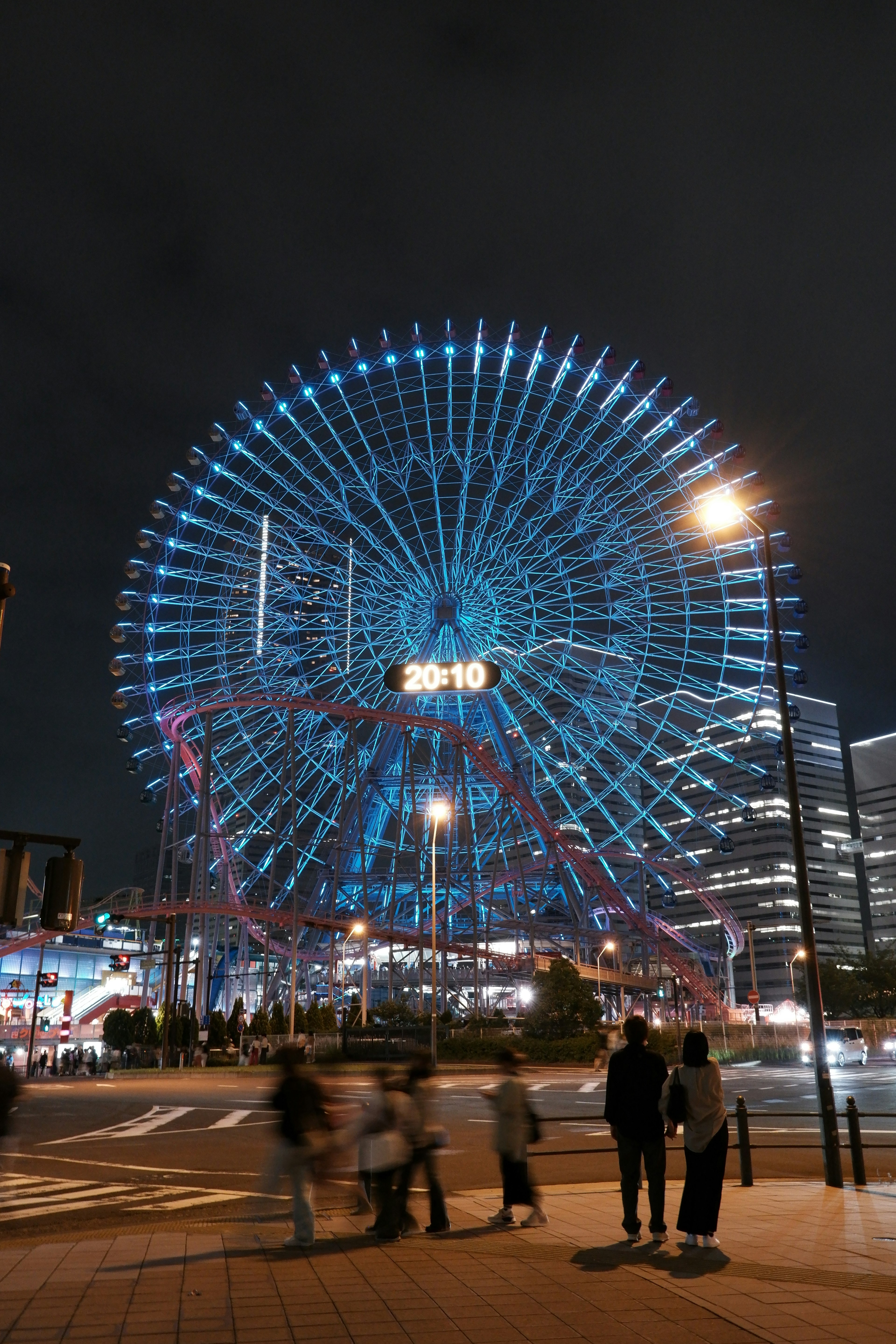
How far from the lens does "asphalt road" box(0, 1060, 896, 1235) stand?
35.0 feet

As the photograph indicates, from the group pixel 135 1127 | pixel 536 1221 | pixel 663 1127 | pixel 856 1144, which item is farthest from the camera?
pixel 135 1127

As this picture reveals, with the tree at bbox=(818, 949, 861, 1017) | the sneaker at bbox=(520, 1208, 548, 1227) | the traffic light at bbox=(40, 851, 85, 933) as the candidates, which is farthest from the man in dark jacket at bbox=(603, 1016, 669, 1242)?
the tree at bbox=(818, 949, 861, 1017)

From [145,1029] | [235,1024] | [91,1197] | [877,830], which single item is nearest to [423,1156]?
[91,1197]

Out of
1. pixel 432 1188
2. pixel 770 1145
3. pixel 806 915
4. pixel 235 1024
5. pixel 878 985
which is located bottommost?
pixel 770 1145

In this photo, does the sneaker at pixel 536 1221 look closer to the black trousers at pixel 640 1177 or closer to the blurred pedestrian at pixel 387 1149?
the black trousers at pixel 640 1177

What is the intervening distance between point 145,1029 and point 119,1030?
295 cm

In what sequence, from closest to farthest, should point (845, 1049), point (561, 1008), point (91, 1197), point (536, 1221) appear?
point (536, 1221) < point (91, 1197) < point (561, 1008) < point (845, 1049)

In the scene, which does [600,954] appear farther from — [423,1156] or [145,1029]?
[423,1156]

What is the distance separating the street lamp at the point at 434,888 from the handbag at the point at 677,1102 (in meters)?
24.3

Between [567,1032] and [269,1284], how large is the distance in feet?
122

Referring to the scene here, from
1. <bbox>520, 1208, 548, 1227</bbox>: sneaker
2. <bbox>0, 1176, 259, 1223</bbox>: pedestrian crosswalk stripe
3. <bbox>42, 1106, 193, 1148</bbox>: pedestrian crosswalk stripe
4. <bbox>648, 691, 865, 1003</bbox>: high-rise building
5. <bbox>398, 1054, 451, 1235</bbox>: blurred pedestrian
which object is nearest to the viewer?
<bbox>398, 1054, 451, 1235</bbox>: blurred pedestrian

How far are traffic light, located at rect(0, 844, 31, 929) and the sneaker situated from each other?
472 cm

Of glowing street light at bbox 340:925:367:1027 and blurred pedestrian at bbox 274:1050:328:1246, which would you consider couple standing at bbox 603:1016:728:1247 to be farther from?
glowing street light at bbox 340:925:367:1027

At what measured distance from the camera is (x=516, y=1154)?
895cm
